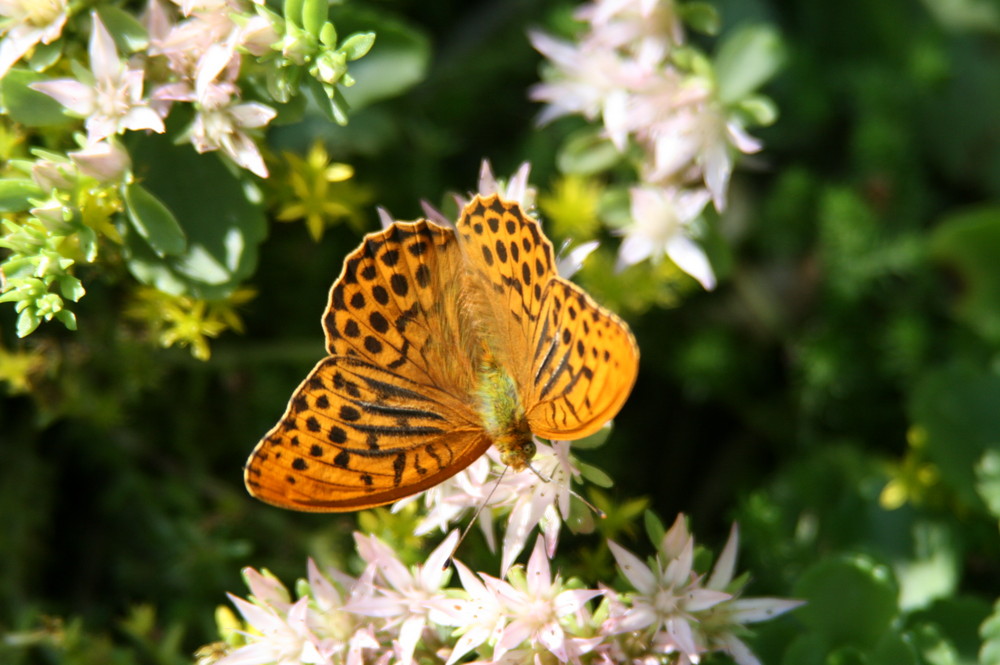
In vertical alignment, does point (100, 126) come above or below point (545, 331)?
above

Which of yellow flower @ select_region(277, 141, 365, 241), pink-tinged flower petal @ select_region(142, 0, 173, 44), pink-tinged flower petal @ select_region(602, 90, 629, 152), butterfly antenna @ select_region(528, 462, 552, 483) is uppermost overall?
pink-tinged flower petal @ select_region(142, 0, 173, 44)

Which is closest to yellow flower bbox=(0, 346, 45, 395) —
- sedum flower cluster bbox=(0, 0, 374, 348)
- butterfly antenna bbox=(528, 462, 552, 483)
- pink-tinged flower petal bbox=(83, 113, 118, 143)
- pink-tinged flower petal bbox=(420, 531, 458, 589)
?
sedum flower cluster bbox=(0, 0, 374, 348)

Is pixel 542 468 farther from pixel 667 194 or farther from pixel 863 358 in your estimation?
pixel 863 358

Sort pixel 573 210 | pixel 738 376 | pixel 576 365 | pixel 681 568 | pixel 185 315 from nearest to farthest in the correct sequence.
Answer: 1. pixel 576 365
2. pixel 681 568
3. pixel 185 315
4. pixel 573 210
5. pixel 738 376

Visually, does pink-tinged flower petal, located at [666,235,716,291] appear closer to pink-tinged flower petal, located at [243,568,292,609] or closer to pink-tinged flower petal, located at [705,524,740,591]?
pink-tinged flower petal, located at [705,524,740,591]

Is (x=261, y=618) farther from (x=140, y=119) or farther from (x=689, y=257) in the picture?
(x=689, y=257)

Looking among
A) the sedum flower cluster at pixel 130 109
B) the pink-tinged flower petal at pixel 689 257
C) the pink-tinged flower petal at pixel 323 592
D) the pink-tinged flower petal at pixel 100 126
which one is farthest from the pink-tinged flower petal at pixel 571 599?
the pink-tinged flower petal at pixel 100 126

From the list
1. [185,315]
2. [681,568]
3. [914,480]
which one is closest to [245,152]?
[185,315]
